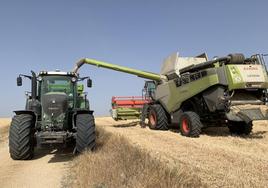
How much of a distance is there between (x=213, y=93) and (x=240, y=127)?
1940mm

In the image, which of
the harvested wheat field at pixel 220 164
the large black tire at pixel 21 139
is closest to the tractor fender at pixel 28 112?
the large black tire at pixel 21 139

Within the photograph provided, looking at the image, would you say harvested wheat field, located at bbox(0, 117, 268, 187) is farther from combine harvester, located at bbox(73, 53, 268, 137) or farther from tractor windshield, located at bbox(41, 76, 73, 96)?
tractor windshield, located at bbox(41, 76, 73, 96)

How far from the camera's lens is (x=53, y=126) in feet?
27.6

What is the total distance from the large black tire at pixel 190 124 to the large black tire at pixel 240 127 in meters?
1.57

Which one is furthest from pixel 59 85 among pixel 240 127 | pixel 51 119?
pixel 240 127

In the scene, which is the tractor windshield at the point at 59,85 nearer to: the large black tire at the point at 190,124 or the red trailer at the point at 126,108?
the large black tire at the point at 190,124

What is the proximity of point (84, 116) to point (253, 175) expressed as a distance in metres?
4.61

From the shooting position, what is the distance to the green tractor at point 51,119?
7934mm

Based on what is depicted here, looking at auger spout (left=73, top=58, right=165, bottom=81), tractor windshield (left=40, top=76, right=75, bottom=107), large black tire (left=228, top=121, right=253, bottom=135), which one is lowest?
large black tire (left=228, top=121, right=253, bottom=135)

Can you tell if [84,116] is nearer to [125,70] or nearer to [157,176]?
[157,176]

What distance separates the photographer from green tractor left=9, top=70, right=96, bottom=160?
793 centimetres

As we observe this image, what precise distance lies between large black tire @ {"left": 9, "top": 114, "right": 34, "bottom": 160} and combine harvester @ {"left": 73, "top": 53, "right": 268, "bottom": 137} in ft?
17.2

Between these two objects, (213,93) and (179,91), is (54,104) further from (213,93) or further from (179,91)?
(179,91)

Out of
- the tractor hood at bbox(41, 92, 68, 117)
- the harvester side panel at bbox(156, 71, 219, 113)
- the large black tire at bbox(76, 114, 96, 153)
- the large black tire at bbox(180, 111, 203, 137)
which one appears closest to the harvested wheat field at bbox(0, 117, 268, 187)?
the large black tire at bbox(76, 114, 96, 153)
